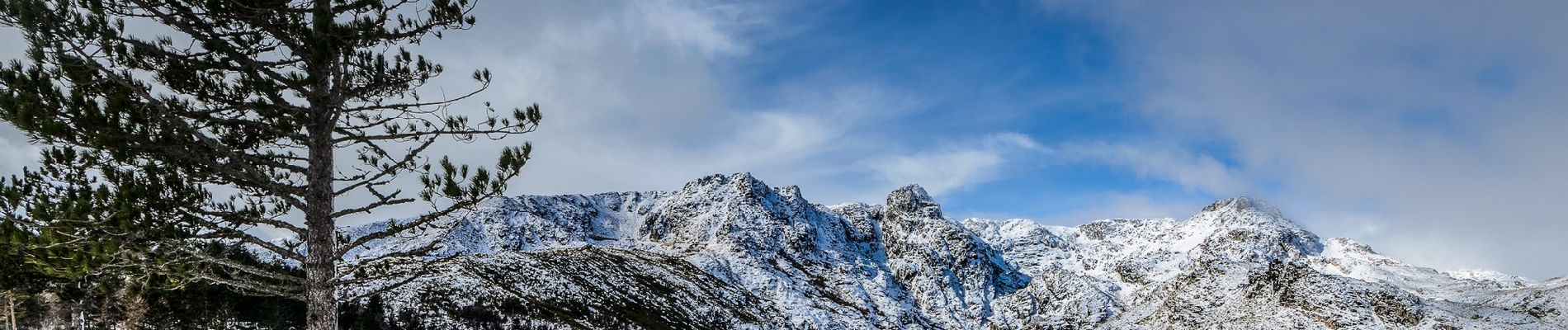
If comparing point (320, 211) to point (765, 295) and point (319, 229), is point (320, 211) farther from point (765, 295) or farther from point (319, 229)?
point (765, 295)

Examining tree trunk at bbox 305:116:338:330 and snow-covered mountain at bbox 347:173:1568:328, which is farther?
snow-covered mountain at bbox 347:173:1568:328

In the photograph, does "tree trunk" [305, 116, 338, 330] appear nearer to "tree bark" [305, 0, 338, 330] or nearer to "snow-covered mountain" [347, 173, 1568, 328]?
"tree bark" [305, 0, 338, 330]

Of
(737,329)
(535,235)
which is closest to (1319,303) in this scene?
(737,329)

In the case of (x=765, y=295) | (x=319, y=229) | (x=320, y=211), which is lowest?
(x=319, y=229)

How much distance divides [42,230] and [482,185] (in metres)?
7.24

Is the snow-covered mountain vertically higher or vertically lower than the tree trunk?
higher

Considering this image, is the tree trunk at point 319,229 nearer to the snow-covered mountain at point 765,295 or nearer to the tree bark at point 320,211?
the tree bark at point 320,211

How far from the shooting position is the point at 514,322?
258 feet

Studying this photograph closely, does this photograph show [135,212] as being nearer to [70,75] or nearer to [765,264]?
[70,75]

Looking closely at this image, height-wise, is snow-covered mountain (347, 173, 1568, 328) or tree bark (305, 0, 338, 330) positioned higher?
snow-covered mountain (347, 173, 1568, 328)

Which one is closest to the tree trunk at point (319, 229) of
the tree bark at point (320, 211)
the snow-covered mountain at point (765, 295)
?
the tree bark at point (320, 211)

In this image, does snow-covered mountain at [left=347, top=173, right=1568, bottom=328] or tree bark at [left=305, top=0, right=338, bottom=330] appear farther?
snow-covered mountain at [left=347, top=173, right=1568, bottom=328]

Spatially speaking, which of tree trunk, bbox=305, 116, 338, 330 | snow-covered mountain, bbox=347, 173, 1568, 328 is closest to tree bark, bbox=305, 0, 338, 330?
tree trunk, bbox=305, 116, 338, 330

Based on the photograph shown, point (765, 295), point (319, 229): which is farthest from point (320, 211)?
point (765, 295)
